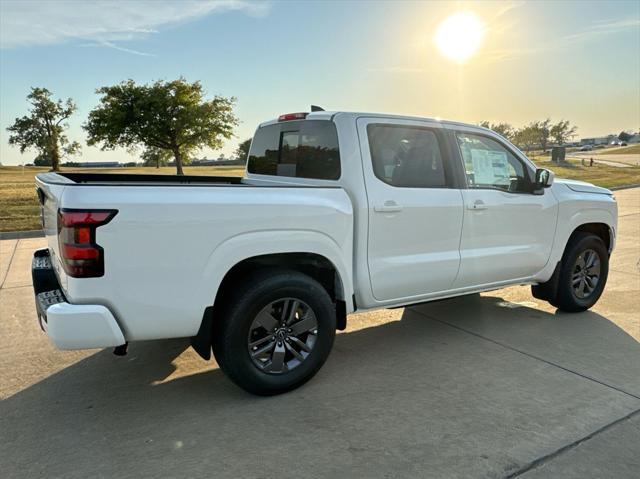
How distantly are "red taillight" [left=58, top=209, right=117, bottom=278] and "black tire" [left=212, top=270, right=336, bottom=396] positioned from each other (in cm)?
84

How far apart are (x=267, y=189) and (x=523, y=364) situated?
7.92ft

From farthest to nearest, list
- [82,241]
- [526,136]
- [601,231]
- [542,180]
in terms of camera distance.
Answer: [526,136] → [601,231] → [542,180] → [82,241]

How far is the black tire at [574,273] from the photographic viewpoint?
509 centimetres

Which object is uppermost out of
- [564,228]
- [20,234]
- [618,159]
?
[618,159]

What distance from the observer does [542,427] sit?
9.89 ft

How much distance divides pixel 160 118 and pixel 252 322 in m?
31.9

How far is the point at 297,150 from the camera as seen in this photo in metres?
4.28

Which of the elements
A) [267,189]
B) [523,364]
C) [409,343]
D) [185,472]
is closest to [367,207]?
[267,189]

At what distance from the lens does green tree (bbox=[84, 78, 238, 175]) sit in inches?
1243

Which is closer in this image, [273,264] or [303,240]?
[303,240]

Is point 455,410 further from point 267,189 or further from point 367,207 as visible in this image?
point 267,189

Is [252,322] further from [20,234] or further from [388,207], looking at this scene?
[20,234]

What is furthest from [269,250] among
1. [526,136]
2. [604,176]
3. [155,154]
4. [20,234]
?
[526,136]

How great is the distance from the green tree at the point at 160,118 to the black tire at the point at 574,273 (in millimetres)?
27991
